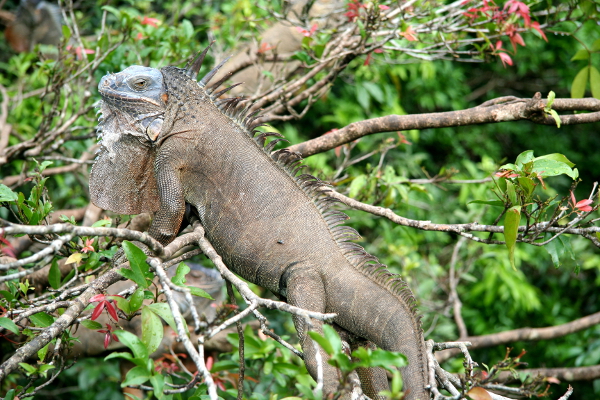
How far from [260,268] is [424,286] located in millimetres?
2563

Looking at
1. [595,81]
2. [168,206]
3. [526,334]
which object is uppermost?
[595,81]

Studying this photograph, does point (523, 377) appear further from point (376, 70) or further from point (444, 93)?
point (444, 93)

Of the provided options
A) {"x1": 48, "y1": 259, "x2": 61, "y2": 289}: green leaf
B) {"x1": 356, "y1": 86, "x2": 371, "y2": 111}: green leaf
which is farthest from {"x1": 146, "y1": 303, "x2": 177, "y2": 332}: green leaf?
{"x1": 356, "y1": 86, "x2": 371, "y2": 111}: green leaf

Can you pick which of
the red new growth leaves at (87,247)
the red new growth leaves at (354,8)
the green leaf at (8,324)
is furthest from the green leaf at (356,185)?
the green leaf at (8,324)

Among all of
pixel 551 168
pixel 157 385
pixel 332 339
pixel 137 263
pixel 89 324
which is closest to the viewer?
pixel 332 339

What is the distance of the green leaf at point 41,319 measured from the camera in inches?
79.4

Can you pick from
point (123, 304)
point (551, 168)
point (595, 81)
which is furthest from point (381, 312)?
point (595, 81)

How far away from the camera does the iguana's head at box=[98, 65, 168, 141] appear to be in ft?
8.58

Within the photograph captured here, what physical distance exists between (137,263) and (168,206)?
0.66 m

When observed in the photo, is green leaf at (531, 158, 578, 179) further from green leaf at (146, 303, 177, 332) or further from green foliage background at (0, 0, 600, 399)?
green leaf at (146, 303, 177, 332)

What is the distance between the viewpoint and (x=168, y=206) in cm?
248

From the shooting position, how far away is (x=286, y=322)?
446 cm

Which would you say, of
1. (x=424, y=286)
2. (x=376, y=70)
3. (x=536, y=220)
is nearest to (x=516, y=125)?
(x=376, y=70)

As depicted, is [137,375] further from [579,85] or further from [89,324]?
[579,85]
